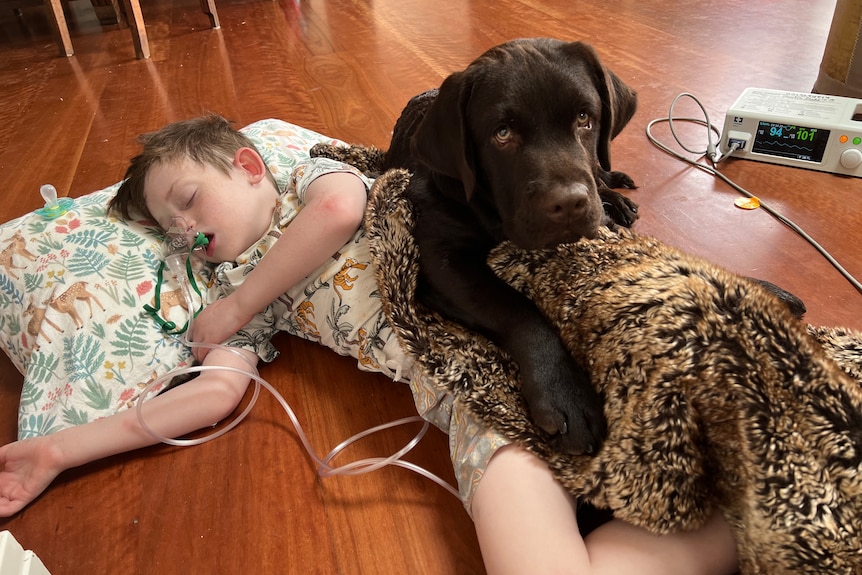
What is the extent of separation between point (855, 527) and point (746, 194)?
1.20 metres

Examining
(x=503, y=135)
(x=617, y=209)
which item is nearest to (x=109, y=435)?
(x=503, y=135)

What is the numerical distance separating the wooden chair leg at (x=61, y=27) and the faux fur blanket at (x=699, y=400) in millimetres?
3441

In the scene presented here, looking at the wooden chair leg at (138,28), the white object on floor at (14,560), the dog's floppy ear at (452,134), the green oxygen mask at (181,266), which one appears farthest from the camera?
the wooden chair leg at (138,28)

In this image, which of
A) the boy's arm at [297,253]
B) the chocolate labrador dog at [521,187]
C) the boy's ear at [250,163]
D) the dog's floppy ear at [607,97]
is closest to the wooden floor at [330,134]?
the boy's arm at [297,253]

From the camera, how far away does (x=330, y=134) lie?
218 centimetres

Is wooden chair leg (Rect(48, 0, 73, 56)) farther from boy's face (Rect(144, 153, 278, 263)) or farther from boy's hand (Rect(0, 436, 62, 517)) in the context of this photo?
boy's hand (Rect(0, 436, 62, 517))

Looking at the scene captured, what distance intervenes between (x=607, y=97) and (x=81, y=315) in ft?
3.44

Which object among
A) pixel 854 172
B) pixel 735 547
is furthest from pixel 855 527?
pixel 854 172

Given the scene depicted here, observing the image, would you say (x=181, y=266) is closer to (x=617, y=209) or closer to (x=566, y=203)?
(x=566, y=203)

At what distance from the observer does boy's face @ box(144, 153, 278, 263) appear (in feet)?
4.21

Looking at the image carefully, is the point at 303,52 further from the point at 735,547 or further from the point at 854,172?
the point at 735,547

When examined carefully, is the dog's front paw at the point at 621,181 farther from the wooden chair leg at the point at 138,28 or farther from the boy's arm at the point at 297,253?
the wooden chair leg at the point at 138,28

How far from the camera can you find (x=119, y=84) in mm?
2939

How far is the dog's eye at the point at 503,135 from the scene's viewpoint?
38.8 inches
